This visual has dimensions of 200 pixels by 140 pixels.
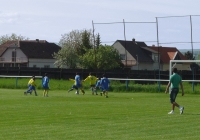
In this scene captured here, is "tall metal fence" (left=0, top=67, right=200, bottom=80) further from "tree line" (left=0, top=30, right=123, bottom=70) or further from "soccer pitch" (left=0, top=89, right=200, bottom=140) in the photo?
"soccer pitch" (left=0, top=89, right=200, bottom=140)

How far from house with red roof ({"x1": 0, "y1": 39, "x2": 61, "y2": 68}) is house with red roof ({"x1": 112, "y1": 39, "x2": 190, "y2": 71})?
107ft

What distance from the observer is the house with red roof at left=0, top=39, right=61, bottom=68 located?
105 meters

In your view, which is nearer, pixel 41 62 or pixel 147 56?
pixel 147 56

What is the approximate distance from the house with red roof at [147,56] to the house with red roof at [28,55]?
32748mm

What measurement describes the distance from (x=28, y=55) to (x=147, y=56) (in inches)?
1691

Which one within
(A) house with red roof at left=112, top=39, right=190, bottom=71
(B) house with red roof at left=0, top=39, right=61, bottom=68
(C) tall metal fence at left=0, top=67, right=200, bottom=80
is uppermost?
(B) house with red roof at left=0, top=39, right=61, bottom=68

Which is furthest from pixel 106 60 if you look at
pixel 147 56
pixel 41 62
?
pixel 41 62

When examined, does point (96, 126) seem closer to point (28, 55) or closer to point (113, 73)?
point (113, 73)

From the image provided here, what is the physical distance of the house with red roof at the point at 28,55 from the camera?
105 metres

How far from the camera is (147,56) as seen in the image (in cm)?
6650

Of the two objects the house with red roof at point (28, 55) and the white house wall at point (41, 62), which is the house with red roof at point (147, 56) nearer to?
the white house wall at point (41, 62)

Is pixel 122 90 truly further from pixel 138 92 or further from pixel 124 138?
pixel 124 138

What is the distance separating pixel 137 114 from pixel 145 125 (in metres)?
4.45

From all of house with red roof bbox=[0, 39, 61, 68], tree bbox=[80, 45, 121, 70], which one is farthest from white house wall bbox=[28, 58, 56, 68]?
tree bbox=[80, 45, 121, 70]
